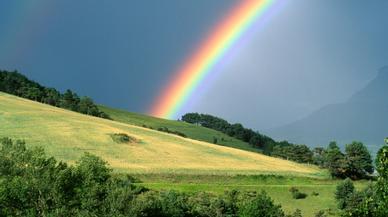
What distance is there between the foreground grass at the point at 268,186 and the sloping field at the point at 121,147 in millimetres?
3292

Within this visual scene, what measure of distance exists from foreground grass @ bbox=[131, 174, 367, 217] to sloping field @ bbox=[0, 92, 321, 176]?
3.29 metres

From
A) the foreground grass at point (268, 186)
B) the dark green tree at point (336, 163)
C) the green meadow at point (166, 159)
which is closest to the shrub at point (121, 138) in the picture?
the green meadow at point (166, 159)

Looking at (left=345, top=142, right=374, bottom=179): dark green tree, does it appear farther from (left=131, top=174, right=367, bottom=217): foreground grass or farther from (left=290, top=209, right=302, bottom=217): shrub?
(left=290, top=209, right=302, bottom=217): shrub

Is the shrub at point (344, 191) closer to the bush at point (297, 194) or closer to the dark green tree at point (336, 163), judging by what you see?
the bush at point (297, 194)

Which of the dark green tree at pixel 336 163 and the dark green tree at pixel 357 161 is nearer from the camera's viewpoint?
the dark green tree at pixel 336 163

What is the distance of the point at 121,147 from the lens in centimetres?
10744

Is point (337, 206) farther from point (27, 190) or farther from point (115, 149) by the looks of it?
point (27, 190)

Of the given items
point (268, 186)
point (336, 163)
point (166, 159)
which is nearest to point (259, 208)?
point (268, 186)

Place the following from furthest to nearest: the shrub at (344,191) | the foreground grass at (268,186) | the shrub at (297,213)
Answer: the shrub at (344,191), the foreground grass at (268,186), the shrub at (297,213)

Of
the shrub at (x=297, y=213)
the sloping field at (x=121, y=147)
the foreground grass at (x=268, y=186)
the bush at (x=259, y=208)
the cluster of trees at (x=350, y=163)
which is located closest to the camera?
the bush at (x=259, y=208)

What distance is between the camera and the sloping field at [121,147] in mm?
97938

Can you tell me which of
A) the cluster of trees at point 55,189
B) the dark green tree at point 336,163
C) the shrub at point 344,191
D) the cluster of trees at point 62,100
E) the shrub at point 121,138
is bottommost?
the cluster of trees at point 55,189

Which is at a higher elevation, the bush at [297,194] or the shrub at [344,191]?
the shrub at [344,191]

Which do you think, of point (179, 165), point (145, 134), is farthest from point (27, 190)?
point (145, 134)
